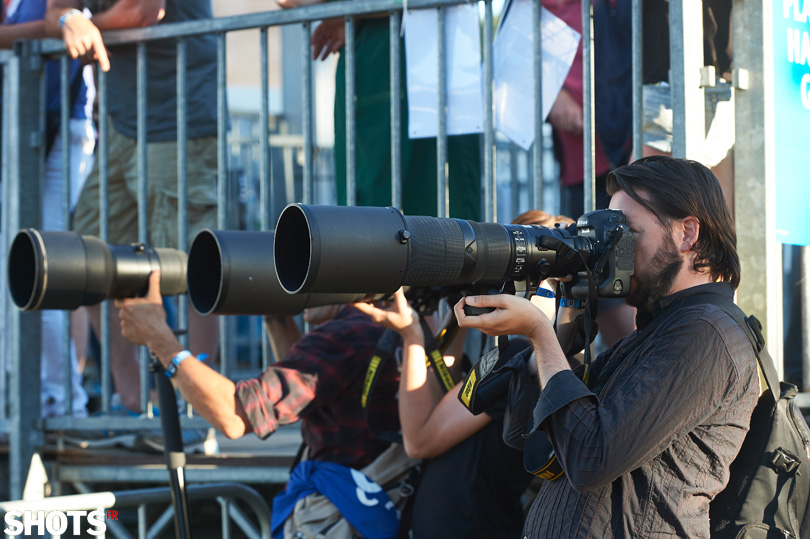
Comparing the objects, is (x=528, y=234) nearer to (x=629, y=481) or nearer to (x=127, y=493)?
(x=629, y=481)

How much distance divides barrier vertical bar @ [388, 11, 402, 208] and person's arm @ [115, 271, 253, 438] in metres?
0.85

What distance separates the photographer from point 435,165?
342cm

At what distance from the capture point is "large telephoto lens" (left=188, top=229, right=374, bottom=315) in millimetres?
2591

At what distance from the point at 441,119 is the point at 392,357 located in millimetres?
826

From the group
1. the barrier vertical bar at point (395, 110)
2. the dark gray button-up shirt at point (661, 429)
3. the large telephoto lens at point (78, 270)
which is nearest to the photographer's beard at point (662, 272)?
the dark gray button-up shirt at point (661, 429)

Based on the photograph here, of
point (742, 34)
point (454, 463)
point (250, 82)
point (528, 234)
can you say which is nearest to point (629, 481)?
point (528, 234)

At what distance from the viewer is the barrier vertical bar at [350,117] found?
3.34 metres

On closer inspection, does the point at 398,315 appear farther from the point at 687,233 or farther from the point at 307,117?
the point at 307,117

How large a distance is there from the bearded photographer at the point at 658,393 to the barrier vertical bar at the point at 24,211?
2586 millimetres

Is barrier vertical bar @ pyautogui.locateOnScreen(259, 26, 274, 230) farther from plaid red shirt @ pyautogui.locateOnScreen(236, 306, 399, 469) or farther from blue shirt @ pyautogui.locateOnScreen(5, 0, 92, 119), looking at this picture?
blue shirt @ pyautogui.locateOnScreen(5, 0, 92, 119)

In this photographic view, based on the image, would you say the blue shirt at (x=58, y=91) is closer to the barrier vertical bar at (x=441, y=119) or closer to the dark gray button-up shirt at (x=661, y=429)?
the barrier vertical bar at (x=441, y=119)

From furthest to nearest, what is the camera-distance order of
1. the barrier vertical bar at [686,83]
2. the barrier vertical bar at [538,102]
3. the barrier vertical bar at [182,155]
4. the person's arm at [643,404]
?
the barrier vertical bar at [182,155] < the barrier vertical bar at [538,102] < the barrier vertical bar at [686,83] < the person's arm at [643,404]

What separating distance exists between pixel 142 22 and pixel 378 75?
1.06 meters

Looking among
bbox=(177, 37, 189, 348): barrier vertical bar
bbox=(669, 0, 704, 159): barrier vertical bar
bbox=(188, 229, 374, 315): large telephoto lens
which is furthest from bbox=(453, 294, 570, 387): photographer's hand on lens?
bbox=(177, 37, 189, 348): barrier vertical bar
